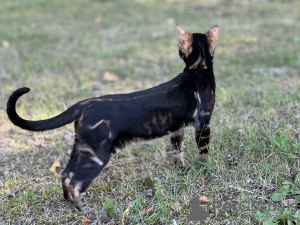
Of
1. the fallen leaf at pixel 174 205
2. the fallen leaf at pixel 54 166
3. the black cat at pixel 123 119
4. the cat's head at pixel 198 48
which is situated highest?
the cat's head at pixel 198 48

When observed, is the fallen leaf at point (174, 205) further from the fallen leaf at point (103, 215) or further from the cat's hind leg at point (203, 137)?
the cat's hind leg at point (203, 137)

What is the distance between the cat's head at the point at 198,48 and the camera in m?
3.36

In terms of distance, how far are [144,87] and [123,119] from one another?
3.10 m

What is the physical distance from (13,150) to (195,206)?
241cm

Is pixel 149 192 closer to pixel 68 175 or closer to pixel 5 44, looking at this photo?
pixel 68 175

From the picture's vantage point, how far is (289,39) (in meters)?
8.30

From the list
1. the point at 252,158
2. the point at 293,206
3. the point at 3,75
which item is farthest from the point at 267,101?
the point at 3,75

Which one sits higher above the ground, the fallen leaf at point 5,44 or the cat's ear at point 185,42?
the cat's ear at point 185,42

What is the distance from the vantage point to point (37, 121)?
275 centimetres

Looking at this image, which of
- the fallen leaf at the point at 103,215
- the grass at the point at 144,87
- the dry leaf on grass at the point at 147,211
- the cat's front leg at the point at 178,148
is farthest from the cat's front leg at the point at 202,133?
the fallen leaf at the point at 103,215

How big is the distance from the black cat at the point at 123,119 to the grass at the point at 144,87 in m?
0.31

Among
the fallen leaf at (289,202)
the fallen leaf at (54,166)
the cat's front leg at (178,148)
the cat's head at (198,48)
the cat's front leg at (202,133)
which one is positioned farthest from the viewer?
the fallen leaf at (54,166)

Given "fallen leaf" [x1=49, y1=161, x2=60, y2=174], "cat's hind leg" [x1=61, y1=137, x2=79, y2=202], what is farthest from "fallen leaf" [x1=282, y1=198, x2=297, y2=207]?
"fallen leaf" [x1=49, y1=161, x2=60, y2=174]

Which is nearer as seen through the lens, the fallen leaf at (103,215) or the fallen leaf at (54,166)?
the fallen leaf at (103,215)
